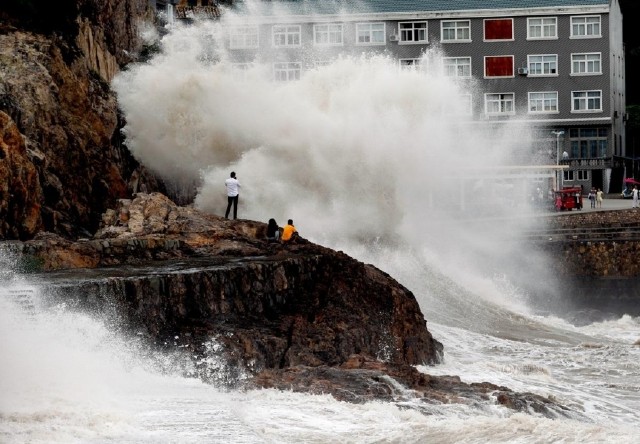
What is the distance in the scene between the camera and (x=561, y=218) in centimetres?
5034

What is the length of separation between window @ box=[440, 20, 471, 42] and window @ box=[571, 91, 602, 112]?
616 cm

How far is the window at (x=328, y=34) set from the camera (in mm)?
59366

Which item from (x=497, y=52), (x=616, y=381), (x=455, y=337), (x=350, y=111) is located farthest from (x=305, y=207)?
(x=497, y=52)

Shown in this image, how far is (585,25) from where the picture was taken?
68.0 m

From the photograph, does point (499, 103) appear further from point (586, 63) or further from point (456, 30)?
point (586, 63)

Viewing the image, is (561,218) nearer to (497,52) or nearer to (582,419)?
(497,52)

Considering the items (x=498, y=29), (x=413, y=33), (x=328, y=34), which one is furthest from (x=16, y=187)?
(x=498, y=29)

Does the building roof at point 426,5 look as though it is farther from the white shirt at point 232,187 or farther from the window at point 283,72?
the white shirt at point 232,187

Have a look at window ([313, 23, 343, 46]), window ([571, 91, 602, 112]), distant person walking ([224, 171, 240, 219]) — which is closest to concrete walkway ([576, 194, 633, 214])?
window ([571, 91, 602, 112])

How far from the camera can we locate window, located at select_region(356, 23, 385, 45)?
215 ft

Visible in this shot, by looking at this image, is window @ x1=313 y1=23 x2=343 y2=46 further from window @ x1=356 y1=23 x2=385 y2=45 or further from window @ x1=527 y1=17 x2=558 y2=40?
window @ x1=527 y1=17 x2=558 y2=40

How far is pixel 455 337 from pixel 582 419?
9065 millimetres

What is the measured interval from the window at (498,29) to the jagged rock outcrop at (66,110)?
33361 mm

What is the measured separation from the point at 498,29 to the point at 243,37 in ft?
73.9
